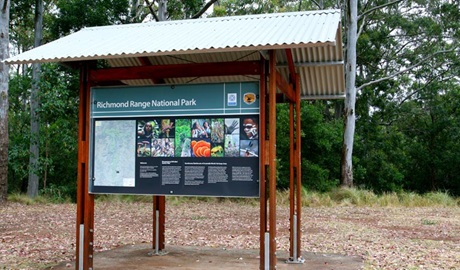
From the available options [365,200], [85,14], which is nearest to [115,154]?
[365,200]

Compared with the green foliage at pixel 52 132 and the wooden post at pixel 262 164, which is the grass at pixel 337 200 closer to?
the green foliage at pixel 52 132

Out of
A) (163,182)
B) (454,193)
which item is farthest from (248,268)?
(454,193)

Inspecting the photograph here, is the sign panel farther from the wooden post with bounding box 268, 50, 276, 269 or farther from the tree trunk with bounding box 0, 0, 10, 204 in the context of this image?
the tree trunk with bounding box 0, 0, 10, 204

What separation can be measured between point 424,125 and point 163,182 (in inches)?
1024

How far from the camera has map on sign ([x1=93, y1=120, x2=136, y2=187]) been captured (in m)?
6.55

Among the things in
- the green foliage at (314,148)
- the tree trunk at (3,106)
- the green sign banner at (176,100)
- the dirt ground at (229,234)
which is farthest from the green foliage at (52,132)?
the green sign banner at (176,100)

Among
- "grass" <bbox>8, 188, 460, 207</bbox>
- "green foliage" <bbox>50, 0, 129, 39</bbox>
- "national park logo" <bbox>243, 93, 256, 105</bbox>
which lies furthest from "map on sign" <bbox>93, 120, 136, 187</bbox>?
"green foliage" <bbox>50, 0, 129, 39</bbox>

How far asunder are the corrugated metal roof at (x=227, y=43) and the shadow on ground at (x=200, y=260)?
2846 mm

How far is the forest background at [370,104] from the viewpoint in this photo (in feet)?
72.2

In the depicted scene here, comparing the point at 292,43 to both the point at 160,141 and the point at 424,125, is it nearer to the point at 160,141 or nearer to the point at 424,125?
the point at 160,141

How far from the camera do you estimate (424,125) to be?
2948 cm

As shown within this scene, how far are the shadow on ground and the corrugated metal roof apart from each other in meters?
2.85

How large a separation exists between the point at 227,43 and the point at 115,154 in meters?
2.10

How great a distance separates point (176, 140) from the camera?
638 cm
